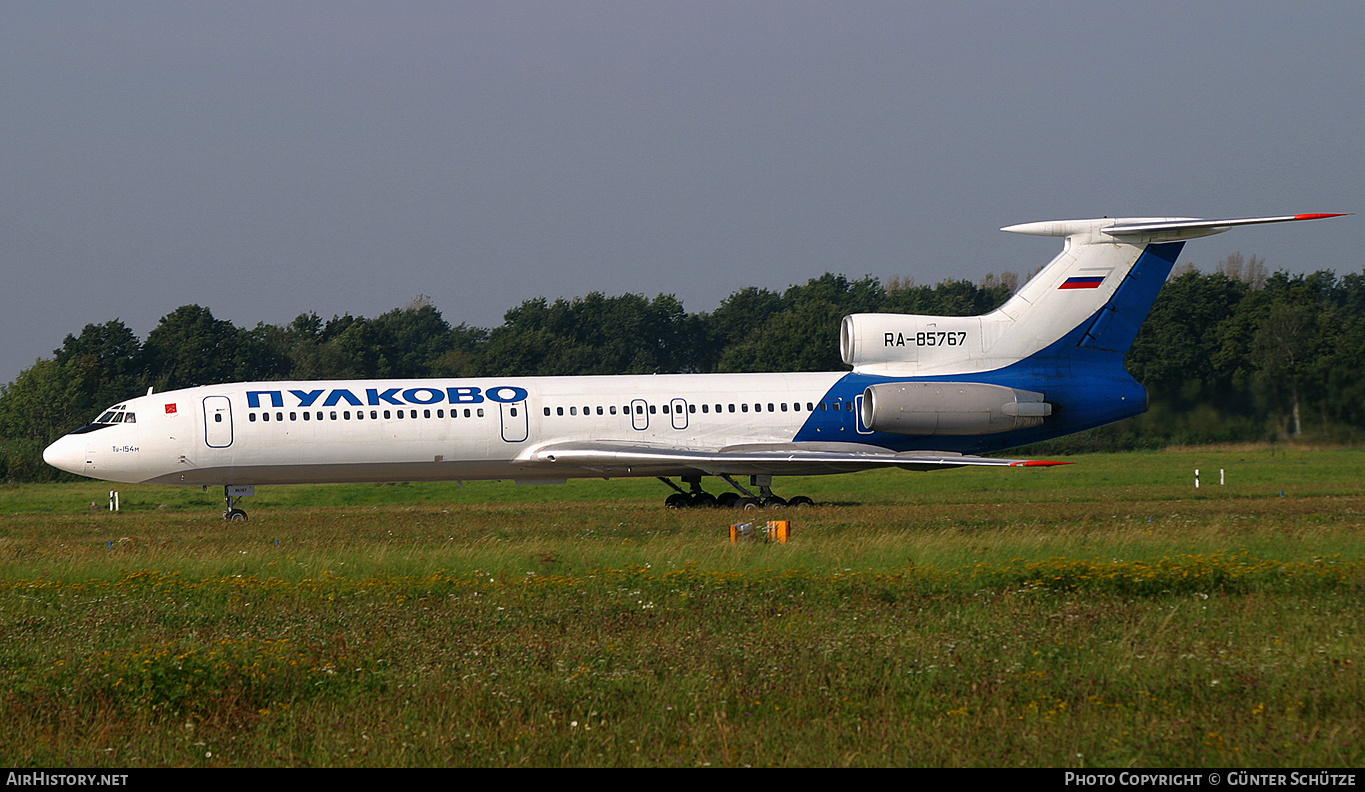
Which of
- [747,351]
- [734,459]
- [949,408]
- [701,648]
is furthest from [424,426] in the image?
[747,351]

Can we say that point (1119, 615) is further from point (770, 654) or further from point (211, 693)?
point (211, 693)

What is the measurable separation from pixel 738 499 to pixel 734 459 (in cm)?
157

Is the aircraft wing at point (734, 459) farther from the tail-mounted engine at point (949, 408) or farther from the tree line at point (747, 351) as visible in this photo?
the tree line at point (747, 351)

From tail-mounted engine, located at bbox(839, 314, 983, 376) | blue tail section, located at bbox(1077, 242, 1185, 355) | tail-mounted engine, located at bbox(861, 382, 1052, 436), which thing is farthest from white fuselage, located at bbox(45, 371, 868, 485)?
blue tail section, located at bbox(1077, 242, 1185, 355)

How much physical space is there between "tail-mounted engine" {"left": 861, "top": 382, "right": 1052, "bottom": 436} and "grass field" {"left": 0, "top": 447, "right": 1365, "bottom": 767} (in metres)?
8.90

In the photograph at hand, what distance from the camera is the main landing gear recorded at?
2878cm

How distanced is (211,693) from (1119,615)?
7.80m

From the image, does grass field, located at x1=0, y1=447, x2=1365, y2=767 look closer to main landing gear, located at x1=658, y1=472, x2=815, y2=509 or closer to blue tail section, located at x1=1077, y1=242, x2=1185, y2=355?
main landing gear, located at x1=658, y1=472, x2=815, y2=509

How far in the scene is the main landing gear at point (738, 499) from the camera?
2878 cm

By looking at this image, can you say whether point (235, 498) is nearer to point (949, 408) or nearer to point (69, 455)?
point (69, 455)

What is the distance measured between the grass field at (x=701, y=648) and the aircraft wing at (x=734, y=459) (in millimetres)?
7329

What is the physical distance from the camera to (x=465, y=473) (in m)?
29.0

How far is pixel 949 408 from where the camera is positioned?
29438mm

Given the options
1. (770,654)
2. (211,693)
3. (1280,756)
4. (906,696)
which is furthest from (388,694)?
(1280,756)
